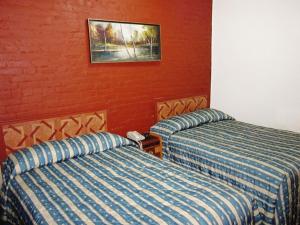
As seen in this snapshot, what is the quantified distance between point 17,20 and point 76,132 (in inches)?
50.7

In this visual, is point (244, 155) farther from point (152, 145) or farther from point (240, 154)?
point (152, 145)

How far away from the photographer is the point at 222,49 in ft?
13.5

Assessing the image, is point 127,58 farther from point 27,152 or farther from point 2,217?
point 2,217

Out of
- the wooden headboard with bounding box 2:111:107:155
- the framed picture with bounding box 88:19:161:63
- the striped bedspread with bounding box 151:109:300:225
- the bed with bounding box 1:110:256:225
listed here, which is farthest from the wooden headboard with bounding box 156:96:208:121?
the bed with bounding box 1:110:256:225

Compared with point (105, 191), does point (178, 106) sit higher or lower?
higher

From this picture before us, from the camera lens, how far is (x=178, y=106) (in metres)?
3.81

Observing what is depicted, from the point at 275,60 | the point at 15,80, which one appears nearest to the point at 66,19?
the point at 15,80

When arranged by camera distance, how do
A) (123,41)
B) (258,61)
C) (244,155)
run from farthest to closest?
(258,61) → (123,41) → (244,155)

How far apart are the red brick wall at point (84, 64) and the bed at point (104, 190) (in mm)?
488

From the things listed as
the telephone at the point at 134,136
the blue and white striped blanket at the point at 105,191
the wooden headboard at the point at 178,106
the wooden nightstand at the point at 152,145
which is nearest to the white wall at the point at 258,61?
the wooden headboard at the point at 178,106

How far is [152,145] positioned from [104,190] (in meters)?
1.44

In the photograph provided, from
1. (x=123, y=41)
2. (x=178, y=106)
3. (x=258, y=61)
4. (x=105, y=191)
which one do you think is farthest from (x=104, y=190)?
(x=258, y=61)

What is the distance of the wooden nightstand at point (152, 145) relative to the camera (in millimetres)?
3207

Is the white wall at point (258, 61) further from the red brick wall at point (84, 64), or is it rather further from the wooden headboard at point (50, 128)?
the wooden headboard at point (50, 128)
